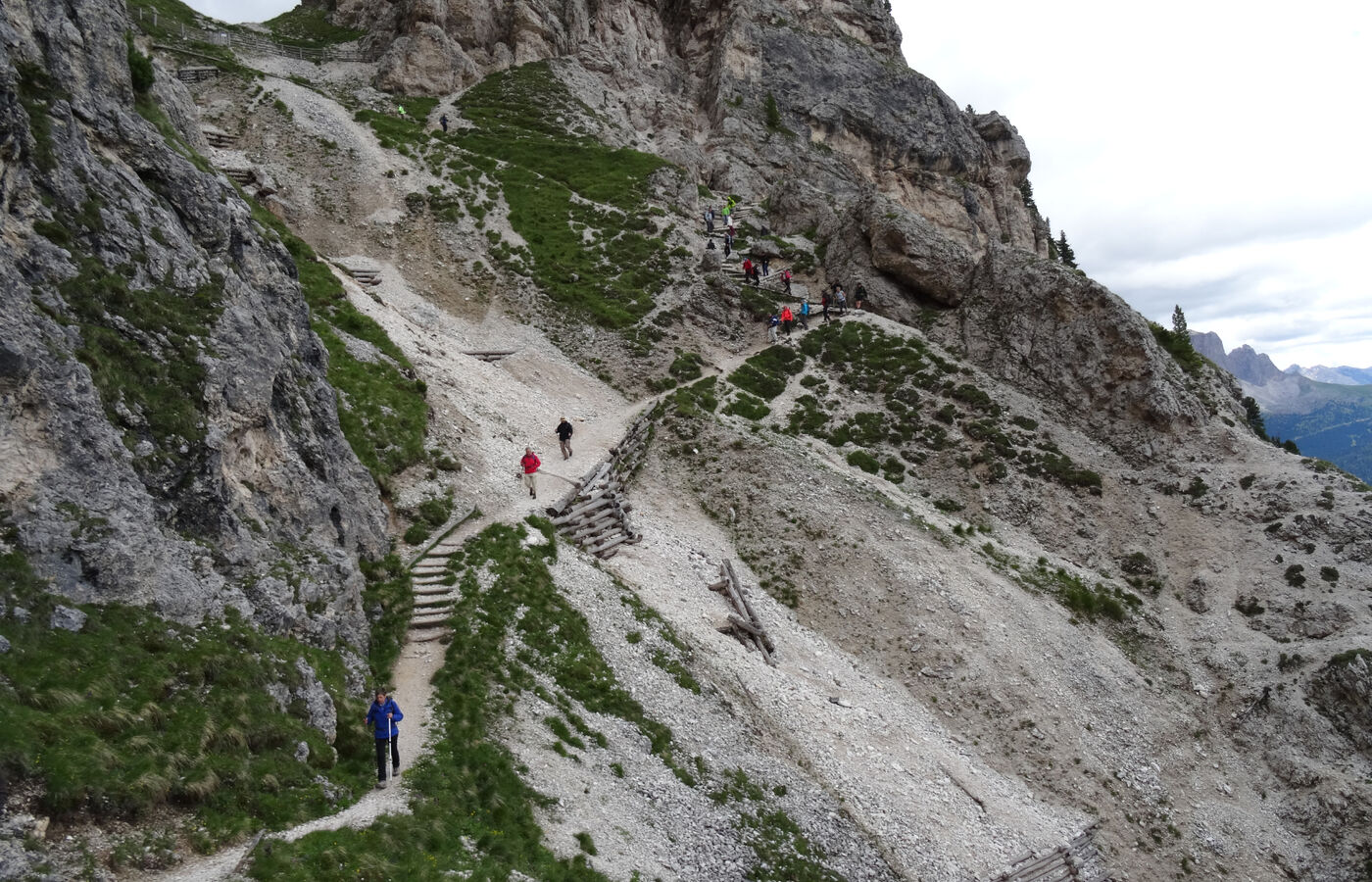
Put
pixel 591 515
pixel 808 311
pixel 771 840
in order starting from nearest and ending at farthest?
pixel 771 840
pixel 591 515
pixel 808 311

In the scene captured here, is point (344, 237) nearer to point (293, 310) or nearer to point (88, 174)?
point (293, 310)

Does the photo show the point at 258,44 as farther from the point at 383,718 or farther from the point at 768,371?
the point at 383,718

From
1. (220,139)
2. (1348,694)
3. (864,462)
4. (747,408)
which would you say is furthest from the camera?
(220,139)

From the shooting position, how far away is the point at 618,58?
94.7 meters

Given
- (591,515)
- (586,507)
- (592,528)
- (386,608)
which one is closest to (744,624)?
(592,528)

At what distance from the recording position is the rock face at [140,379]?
14.3 m

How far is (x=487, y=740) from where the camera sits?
18656 mm

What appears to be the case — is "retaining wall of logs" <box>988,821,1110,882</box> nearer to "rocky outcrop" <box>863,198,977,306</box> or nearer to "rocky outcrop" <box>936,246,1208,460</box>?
"rocky outcrop" <box>936,246,1208,460</box>

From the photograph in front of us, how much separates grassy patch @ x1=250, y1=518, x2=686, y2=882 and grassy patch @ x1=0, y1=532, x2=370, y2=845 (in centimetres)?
153

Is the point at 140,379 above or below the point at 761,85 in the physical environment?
below

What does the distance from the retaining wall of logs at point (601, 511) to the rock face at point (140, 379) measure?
9.23 m

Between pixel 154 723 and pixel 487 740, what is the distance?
25.3ft

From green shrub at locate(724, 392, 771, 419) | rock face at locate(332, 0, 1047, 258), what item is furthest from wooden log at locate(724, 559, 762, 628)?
rock face at locate(332, 0, 1047, 258)

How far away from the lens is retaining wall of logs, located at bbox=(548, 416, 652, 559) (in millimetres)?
31406
